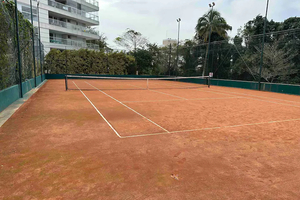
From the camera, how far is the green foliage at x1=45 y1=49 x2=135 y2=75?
98.1 feet

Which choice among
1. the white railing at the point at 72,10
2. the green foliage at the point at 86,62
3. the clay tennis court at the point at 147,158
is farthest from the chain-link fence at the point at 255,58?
the white railing at the point at 72,10

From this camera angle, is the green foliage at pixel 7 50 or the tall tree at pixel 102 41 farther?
the tall tree at pixel 102 41

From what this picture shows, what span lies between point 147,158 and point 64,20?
4260 centimetres

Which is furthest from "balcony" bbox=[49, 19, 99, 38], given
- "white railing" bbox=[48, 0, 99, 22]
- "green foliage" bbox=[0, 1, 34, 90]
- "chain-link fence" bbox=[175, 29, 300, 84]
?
"green foliage" bbox=[0, 1, 34, 90]

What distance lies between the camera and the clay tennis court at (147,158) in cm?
278

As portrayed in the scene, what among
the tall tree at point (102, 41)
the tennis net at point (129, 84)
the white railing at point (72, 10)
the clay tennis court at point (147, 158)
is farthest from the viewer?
the tall tree at point (102, 41)

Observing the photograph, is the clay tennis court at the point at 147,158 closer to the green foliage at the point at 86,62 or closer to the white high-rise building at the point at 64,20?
the green foliage at the point at 86,62

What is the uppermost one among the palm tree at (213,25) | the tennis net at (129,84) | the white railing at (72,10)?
the white railing at (72,10)

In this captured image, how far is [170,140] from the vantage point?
4.73m


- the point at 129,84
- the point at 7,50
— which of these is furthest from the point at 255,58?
the point at 7,50

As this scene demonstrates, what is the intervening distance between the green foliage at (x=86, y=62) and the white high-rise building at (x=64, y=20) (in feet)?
9.18

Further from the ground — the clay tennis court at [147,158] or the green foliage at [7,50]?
the green foliage at [7,50]

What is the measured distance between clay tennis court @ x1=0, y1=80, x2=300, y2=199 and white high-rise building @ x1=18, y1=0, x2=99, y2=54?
30.6 m

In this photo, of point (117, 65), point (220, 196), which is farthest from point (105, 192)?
point (117, 65)
